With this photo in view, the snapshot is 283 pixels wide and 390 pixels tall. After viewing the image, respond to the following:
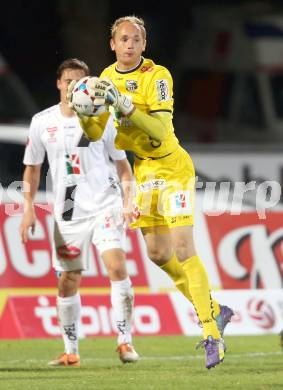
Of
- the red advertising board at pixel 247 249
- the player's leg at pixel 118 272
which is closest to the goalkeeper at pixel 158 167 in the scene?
the player's leg at pixel 118 272

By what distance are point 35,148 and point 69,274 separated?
3.29ft

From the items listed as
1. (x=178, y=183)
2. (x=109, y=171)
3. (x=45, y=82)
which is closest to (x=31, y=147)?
(x=109, y=171)

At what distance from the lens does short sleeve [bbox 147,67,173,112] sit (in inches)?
462

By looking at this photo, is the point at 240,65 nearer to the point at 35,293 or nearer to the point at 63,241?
the point at 35,293

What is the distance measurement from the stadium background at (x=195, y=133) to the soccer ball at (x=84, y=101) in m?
3.74

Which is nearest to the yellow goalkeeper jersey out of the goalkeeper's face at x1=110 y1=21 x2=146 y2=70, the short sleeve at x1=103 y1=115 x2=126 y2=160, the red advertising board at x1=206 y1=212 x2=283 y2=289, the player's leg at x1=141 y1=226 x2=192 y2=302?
the goalkeeper's face at x1=110 y1=21 x2=146 y2=70

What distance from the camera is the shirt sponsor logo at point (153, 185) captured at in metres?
12.0

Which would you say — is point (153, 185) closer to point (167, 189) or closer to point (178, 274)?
point (167, 189)

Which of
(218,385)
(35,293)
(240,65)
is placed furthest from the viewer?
(240,65)

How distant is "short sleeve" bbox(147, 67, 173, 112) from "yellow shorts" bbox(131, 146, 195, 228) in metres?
0.43

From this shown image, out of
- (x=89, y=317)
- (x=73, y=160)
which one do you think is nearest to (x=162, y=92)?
(x=73, y=160)

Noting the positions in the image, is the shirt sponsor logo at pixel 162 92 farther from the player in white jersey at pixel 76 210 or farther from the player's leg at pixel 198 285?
the player in white jersey at pixel 76 210

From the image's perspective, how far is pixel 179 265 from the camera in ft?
40.1

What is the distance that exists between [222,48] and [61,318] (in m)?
13.7
